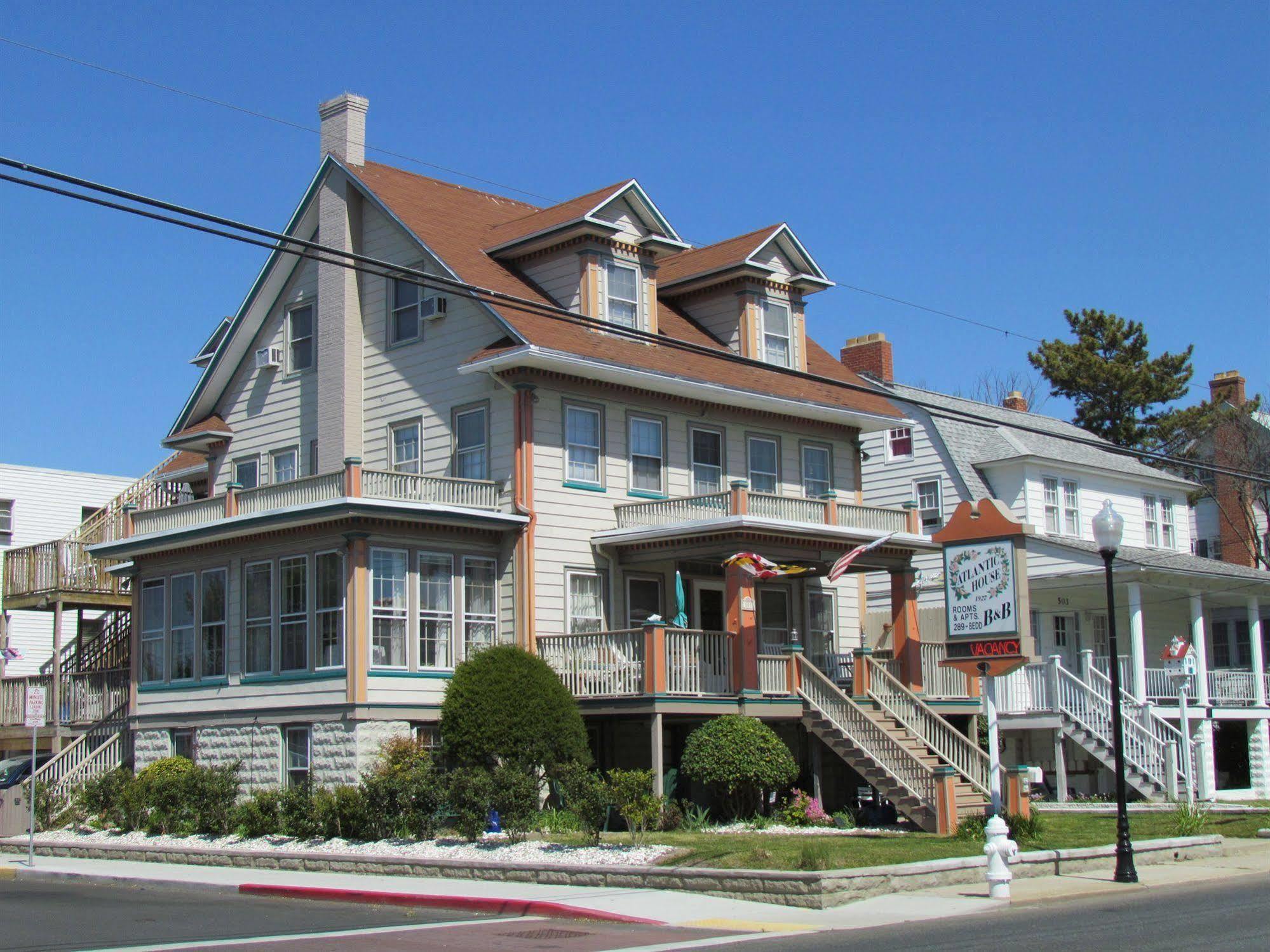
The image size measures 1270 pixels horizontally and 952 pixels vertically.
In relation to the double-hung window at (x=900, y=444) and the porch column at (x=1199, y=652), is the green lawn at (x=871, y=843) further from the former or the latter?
the double-hung window at (x=900, y=444)

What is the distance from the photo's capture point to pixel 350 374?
30.8 m

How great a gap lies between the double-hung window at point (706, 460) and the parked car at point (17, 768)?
1652cm

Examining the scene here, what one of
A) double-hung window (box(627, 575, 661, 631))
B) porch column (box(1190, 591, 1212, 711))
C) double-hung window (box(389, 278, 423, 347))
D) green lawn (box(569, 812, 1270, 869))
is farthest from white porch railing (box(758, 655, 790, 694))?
porch column (box(1190, 591, 1212, 711))

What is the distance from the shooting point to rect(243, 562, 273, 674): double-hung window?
2806 cm

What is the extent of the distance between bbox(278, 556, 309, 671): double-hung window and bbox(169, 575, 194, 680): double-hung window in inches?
111

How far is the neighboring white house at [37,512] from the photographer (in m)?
47.2

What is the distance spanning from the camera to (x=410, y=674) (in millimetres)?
26688

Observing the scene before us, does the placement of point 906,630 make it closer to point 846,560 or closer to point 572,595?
point 846,560

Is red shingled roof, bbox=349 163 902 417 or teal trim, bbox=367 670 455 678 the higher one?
red shingled roof, bbox=349 163 902 417

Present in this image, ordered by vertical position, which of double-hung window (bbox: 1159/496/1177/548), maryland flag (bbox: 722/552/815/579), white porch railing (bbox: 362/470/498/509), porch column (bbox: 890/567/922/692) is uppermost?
double-hung window (bbox: 1159/496/1177/548)

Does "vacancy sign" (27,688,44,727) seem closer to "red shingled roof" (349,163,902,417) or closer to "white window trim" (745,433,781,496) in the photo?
"red shingled roof" (349,163,902,417)

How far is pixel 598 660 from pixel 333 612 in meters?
4.78

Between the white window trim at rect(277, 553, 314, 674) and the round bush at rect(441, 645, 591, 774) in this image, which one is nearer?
the round bush at rect(441, 645, 591, 774)

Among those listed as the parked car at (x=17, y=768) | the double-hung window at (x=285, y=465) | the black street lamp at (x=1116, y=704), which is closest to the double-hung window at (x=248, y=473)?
the double-hung window at (x=285, y=465)
